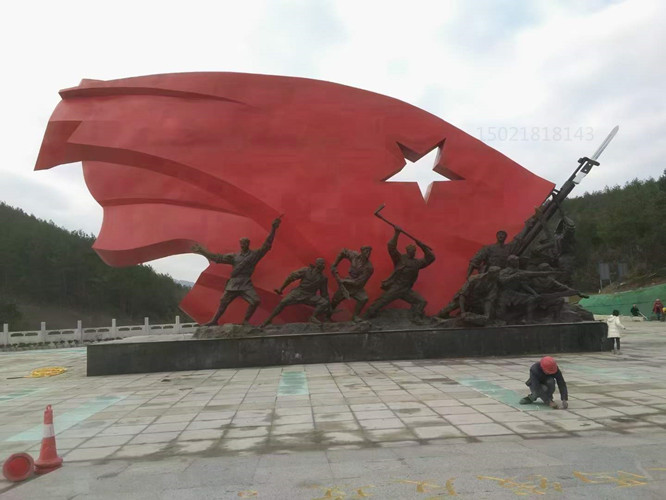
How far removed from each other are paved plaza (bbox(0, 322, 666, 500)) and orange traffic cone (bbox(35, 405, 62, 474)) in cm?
10

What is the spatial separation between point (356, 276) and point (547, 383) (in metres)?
4.61

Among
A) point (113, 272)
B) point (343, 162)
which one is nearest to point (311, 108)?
point (343, 162)

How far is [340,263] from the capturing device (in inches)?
377

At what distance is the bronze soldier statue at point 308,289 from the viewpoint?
886 centimetres

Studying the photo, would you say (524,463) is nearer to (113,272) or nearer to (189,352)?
(189,352)

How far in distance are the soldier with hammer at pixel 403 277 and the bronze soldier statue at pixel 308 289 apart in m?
0.97

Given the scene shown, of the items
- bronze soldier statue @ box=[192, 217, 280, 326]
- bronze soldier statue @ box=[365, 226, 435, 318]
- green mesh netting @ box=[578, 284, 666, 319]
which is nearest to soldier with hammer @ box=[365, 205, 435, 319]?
bronze soldier statue @ box=[365, 226, 435, 318]

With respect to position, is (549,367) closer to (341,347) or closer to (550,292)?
(341,347)

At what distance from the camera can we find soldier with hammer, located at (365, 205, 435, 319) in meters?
9.05

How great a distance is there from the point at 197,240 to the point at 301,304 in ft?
7.40

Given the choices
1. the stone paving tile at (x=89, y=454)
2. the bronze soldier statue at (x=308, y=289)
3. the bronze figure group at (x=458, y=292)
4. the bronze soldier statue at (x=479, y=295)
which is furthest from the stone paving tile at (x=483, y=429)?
the bronze soldier statue at (x=479, y=295)

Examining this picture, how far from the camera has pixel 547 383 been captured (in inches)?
187

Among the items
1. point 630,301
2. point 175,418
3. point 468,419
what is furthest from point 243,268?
point 630,301

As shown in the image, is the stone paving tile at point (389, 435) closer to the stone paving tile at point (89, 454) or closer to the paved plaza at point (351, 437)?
the paved plaza at point (351, 437)
